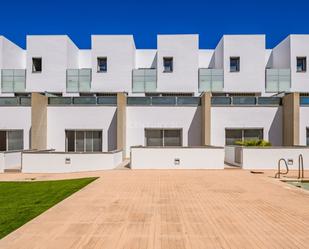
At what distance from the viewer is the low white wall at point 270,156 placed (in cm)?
1491

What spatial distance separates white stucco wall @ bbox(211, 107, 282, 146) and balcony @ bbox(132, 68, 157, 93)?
8.26 m

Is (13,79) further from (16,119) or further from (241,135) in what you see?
(241,135)

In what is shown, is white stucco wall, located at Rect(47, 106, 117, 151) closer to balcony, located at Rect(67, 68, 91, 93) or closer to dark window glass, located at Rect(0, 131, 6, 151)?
dark window glass, located at Rect(0, 131, 6, 151)

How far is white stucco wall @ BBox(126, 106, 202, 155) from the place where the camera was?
19.3m

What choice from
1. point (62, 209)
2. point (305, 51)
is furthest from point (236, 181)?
point (305, 51)

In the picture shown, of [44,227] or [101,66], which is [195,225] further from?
[101,66]

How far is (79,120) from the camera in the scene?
1916 centimetres

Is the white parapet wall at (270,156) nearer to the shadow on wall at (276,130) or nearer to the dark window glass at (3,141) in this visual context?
the shadow on wall at (276,130)

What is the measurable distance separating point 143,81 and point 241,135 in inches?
455

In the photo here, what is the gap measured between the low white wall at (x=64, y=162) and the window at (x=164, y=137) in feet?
17.7

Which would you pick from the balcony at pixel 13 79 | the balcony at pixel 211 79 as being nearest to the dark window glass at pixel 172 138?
the balcony at pixel 211 79

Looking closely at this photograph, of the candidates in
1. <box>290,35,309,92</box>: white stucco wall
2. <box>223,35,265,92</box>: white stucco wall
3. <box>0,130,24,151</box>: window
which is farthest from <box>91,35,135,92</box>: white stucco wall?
<box>290,35,309,92</box>: white stucco wall

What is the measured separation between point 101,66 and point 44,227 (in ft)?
72.3

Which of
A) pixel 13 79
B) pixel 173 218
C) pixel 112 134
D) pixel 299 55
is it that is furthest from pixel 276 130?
pixel 13 79
